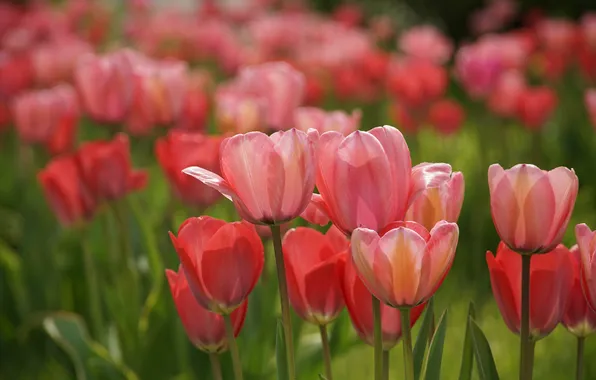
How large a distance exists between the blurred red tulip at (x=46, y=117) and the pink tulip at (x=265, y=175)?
1.54 metres

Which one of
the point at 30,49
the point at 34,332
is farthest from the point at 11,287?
the point at 30,49

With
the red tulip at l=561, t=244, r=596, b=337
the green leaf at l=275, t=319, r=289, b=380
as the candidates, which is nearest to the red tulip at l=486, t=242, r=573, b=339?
the red tulip at l=561, t=244, r=596, b=337

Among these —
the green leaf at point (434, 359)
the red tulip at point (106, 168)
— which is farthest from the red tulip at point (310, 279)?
the red tulip at point (106, 168)

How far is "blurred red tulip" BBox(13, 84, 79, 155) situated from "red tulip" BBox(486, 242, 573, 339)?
64.0 inches

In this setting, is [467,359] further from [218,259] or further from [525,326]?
[218,259]

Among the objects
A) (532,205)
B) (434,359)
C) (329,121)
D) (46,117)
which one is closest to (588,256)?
(532,205)

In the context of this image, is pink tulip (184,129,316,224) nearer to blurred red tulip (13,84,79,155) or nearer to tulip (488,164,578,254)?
tulip (488,164,578,254)

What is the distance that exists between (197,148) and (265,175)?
2.38ft

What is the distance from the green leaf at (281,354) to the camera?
96 cm

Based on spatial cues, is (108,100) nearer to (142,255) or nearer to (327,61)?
(142,255)

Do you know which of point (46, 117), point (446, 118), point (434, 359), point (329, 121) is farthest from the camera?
point (446, 118)

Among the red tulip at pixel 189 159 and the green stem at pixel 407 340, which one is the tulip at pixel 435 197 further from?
the red tulip at pixel 189 159

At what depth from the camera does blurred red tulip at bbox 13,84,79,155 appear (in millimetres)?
2332

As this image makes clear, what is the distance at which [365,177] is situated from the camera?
0.84 metres
